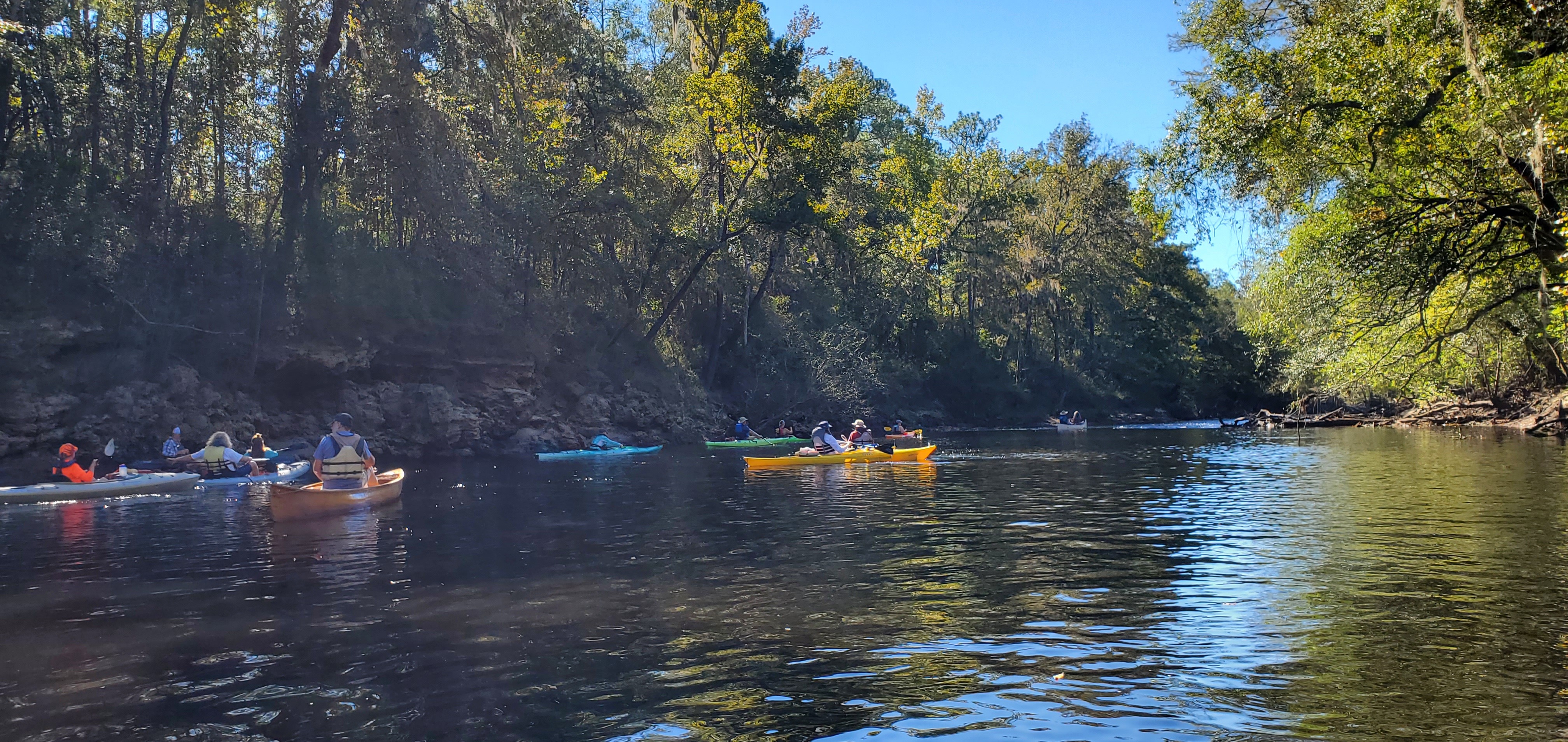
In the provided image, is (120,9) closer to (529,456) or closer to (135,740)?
(529,456)

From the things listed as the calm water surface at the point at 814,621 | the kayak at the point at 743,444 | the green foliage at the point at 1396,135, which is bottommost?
the calm water surface at the point at 814,621

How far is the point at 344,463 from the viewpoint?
56.4 ft

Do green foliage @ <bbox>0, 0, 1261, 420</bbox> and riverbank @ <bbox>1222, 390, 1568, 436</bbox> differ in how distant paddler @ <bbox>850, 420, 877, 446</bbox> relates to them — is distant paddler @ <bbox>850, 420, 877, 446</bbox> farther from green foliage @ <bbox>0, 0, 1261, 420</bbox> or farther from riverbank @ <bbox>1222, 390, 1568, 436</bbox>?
riverbank @ <bbox>1222, 390, 1568, 436</bbox>

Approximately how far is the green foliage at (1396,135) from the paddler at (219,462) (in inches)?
862

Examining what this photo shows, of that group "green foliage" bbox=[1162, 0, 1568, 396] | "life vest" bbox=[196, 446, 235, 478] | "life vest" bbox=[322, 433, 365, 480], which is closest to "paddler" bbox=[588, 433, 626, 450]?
"life vest" bbox=[196, 446, 235, 478]

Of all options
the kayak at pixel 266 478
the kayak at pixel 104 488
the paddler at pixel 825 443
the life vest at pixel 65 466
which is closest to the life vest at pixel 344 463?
the kayak at pixel 266 478

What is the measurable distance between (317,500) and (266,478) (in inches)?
342

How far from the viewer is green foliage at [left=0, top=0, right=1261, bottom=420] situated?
29.7 metres

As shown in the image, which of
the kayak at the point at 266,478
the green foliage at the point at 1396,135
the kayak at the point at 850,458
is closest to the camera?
the green foliage at the point at 1396,135

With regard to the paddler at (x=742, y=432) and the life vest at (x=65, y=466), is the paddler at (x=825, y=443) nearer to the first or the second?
the paddler at (x=742, y=432)

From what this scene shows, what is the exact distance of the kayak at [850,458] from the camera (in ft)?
86.2

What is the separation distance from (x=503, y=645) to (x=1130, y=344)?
6434 cm

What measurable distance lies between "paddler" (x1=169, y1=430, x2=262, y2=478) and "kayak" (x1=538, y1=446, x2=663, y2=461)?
9.24 meters

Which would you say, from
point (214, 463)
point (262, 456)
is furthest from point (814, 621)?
point (262, 456)
